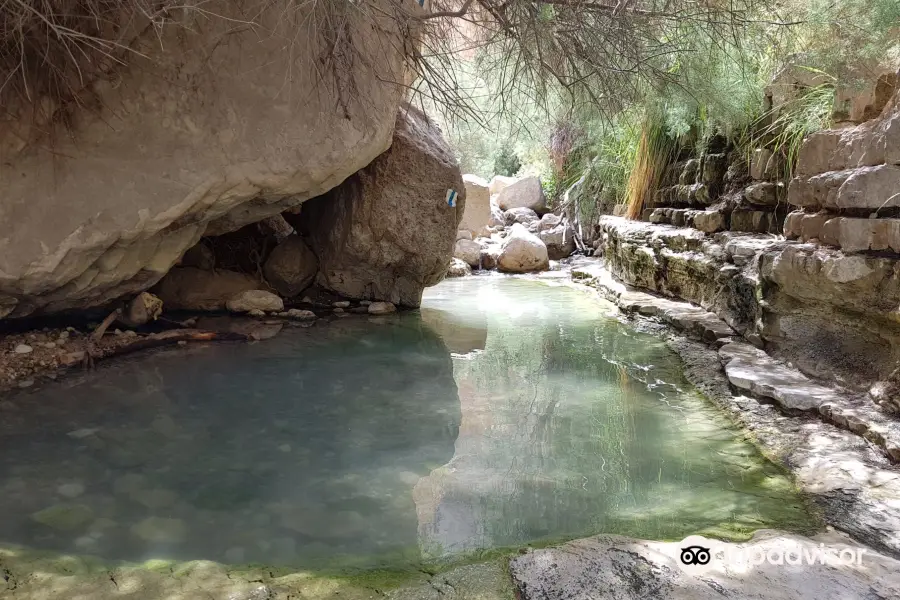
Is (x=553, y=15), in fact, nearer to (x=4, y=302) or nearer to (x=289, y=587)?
(x=289, y=587)

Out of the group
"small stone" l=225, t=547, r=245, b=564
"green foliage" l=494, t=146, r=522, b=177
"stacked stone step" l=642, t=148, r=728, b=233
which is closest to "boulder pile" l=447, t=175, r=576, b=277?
"green foliage" l=494, t=146, r=522, b=177

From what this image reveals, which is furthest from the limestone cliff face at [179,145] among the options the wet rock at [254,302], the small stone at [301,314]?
the small stone at [301,314]

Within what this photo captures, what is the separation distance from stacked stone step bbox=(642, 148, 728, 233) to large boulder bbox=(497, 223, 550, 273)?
3.48 meters

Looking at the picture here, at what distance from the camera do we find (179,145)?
12.7ft

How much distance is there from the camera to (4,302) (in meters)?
3.78

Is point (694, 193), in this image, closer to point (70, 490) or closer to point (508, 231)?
point (70, 490)

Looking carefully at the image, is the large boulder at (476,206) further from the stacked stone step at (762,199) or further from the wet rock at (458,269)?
the stacked stone step at (762,199)

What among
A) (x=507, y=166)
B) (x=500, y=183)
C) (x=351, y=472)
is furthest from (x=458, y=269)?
(x=507, y=166)

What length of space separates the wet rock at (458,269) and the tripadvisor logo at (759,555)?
8.52 meters

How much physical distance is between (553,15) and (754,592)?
275 cm

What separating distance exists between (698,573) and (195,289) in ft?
18.5

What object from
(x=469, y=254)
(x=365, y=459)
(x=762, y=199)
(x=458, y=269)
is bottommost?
(x=365, y=459)

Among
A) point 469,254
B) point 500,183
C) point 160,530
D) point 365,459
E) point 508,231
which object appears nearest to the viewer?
point 160,530

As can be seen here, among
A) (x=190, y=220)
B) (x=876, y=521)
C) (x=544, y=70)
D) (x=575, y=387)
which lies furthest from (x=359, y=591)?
(x=190, y=220)
